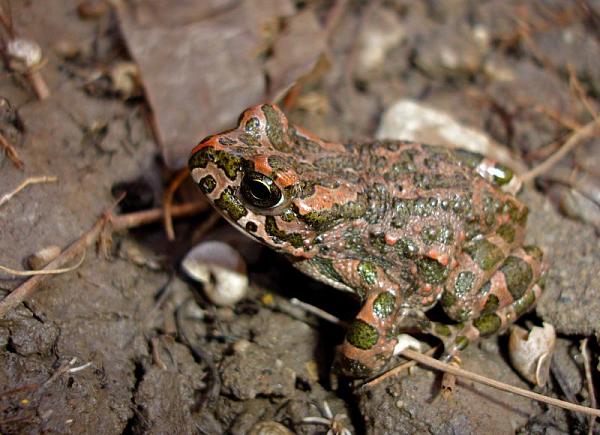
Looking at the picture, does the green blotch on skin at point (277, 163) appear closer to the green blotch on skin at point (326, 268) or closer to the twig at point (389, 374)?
the green blotch on skin at point (326, 268)

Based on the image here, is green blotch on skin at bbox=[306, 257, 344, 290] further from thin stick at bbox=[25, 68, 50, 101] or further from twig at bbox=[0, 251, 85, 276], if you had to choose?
thin stick at bbox=[25, 68, 50, 101]

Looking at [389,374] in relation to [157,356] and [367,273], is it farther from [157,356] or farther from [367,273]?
[157,356]

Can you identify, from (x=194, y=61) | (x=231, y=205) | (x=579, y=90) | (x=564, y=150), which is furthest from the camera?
(x=579, y=90)

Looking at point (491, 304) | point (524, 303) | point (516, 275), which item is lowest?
point (524, 303)

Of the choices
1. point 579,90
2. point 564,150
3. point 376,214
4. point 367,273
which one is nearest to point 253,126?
point 376,214

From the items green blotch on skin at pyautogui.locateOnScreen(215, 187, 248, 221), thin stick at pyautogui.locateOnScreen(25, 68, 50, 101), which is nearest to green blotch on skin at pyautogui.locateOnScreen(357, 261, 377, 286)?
green blotch on skin at pyautogui.locateOnScreen(215, 187, 248, 221)

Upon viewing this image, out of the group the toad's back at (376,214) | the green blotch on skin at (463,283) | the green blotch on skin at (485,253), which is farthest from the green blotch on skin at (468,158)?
the green blotch on skin at (463,283)

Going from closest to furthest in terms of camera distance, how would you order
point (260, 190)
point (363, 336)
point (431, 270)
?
point (260, 190) < point (363, 336) < point (431, 270)
